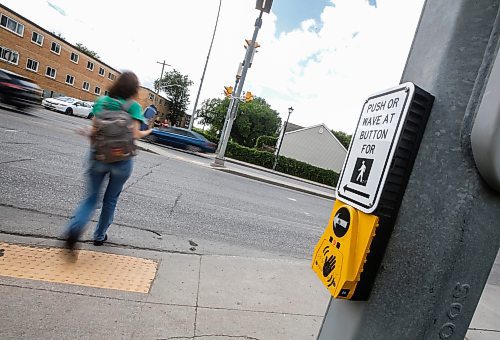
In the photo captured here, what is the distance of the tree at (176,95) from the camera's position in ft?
250

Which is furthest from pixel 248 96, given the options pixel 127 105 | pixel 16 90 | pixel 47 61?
pixel 47 61

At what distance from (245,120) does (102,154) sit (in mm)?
63008

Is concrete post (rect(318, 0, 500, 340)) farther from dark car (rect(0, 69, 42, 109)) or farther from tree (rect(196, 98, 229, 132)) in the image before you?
tree (rect(196, 98, 229, 132))

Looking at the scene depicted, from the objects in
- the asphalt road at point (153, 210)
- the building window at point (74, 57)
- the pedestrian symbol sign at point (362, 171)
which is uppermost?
the building window at point (74, 57)

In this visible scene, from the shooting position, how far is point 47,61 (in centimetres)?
3681

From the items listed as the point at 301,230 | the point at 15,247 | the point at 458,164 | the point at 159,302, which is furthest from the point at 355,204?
the point at 301,230

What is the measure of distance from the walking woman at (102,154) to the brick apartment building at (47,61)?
3815 centimetres

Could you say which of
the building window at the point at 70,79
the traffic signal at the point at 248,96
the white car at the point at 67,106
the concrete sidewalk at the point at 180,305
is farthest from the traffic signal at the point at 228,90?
the building window at the point at 70,79

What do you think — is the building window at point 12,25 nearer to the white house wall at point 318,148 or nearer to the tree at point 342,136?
the white house wall at point 318,148

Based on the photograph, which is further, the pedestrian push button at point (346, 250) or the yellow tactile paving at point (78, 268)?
the yellow tactile paving at point (78, 268)

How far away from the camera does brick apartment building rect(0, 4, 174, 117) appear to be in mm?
31891

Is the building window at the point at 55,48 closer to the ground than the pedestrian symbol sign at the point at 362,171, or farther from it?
farther from it

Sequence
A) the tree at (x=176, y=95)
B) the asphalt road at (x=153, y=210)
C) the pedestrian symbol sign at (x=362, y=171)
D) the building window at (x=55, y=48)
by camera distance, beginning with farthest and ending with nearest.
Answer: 1. the tree at (x=176, y=95)
2. the building window at (x=55, y=48)
3. the asphalt road at (x=153, y=210)
4. the pedestrian symbol sign at (x=362, y=171)

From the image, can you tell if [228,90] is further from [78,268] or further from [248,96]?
[78,268]
